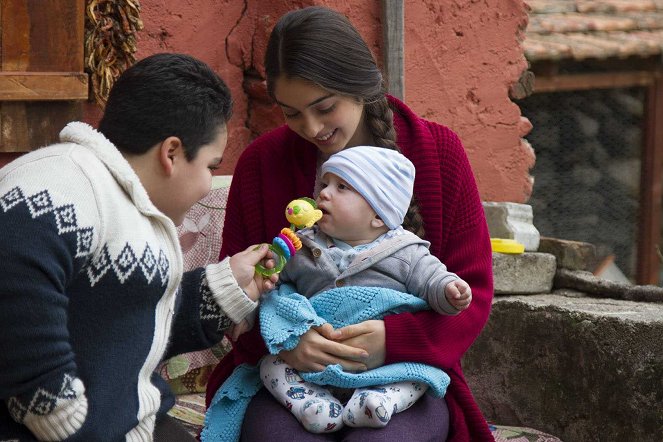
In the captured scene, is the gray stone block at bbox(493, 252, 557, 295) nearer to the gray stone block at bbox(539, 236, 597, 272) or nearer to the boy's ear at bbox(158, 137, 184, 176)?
the gray stone block at bbox(539, 236, 597, 272)

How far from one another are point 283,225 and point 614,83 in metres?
6.36

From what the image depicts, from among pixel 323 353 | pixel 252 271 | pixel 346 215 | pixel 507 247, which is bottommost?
pixel 507 247

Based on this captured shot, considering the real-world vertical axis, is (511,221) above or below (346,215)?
below

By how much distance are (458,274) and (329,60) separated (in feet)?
2.34

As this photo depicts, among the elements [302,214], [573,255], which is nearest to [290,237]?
[302,214]

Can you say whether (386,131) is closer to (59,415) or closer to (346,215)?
(346,215)

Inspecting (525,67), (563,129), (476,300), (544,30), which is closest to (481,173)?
(525,67)

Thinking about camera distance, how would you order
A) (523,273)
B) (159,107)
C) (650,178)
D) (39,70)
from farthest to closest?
1. (650,178)
2. (523,273)
3. (39,70)
4. (159,107)

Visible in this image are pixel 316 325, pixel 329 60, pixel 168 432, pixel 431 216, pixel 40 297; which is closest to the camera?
pixel 40 297

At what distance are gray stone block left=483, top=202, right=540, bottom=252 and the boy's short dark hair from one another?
8.97 feet

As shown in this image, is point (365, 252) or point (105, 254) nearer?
point (105, 254)

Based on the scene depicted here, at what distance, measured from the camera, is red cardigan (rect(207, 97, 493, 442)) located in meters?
3.08

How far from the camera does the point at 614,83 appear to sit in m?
8.98

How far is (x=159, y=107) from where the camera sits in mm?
2467
